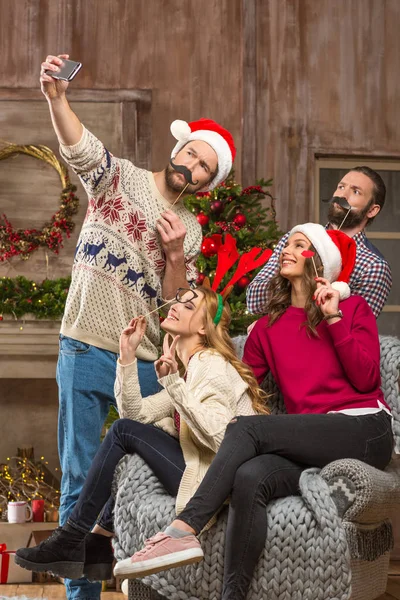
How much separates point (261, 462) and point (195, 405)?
0.79 ft

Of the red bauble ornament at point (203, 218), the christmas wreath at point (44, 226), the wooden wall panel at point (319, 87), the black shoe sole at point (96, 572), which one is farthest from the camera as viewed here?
the wooden wall panel at point (319, 87)

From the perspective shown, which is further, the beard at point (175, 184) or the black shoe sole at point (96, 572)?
the beard at point (175, 184)

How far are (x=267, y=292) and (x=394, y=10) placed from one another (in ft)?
A: 9.24

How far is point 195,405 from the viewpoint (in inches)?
90.5

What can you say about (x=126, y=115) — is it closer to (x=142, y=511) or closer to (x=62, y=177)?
(x=62, y=177)

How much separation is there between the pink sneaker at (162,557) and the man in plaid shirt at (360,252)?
108 cm

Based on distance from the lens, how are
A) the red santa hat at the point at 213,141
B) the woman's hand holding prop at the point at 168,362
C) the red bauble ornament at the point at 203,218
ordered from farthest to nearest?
1. the red bauble ornament at the point at 203,218
2. the red santa hat at the point at 213,141
3. the woman's hand holding prop at the point at 168,362

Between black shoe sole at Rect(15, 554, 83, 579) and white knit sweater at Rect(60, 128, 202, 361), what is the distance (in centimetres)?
63

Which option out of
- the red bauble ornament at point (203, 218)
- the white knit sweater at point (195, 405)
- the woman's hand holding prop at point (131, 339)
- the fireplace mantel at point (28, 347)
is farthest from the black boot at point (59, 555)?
the fireplace mantel at point (28, 347)

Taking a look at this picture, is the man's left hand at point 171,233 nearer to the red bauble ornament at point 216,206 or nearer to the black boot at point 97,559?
the black boot at point 97,559

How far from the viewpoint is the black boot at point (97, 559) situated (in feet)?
7.90

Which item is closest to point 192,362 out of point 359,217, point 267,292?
point 267,292

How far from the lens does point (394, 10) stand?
196 inches

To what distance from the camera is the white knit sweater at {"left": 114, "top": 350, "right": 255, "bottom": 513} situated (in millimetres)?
2285
